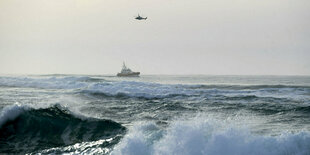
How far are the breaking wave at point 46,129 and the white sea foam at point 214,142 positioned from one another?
2.05m

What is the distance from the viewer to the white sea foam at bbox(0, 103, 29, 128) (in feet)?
40.5

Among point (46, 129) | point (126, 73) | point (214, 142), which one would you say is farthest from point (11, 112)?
point (126, 73)

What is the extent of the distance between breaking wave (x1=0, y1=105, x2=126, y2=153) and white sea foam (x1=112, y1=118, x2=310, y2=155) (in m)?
2.05

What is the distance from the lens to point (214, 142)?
6.84 metres

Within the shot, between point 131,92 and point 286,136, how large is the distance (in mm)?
19792

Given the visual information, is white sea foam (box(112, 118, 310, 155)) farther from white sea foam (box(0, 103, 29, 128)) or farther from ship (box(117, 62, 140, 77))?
ship (box(117, 62, 140, 77))

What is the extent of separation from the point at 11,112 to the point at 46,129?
1856 mm

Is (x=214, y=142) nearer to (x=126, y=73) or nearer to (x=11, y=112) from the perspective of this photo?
(x=11, y=112)

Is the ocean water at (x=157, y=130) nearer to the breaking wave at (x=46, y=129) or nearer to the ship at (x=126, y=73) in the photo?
the breaking wave at (x=46, y=129)

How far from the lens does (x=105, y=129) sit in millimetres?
11344

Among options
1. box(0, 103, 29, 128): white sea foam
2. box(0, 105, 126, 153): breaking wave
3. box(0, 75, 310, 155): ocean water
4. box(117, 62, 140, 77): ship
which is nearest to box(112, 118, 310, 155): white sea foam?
box(0, 75, 310, 155): ocean water

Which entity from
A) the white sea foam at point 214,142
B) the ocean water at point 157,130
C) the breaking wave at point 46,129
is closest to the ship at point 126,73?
the ocean water at point 157,130

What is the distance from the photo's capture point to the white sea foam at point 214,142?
21.9ft

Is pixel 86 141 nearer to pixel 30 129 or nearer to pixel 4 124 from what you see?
pixel 30 129
